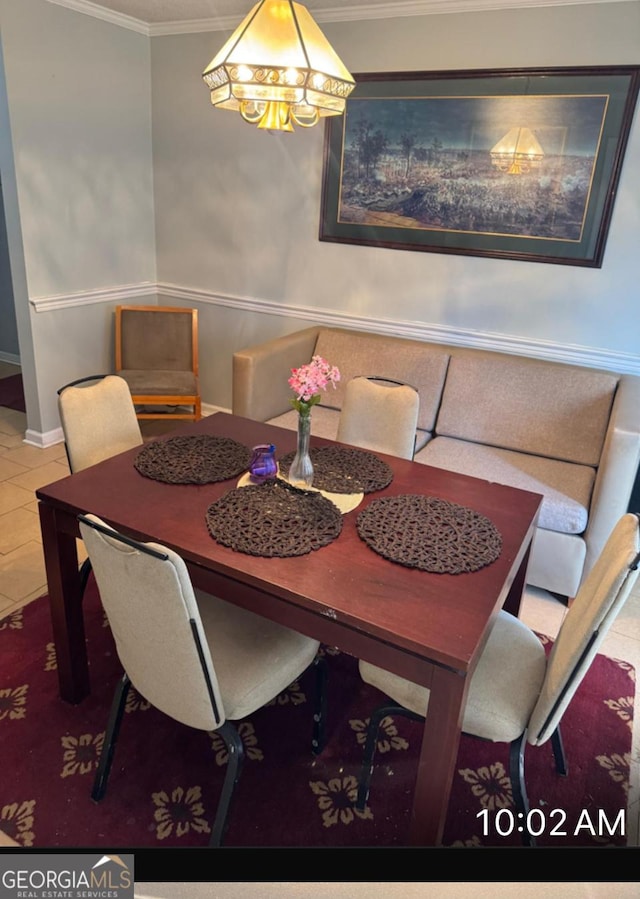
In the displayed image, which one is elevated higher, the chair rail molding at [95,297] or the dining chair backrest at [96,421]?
the chair rail molding at [95,297]

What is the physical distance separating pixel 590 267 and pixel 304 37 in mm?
2005

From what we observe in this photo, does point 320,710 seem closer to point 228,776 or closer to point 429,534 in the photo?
point 228,776

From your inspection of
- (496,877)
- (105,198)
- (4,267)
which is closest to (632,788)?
(496,877)

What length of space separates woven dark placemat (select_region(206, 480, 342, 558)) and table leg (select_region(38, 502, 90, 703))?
46 cm

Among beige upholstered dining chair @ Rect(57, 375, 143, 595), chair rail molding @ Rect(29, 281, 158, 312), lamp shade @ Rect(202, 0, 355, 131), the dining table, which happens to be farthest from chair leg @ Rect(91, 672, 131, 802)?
chair rail molding @ Rect(29, 281, 158, 312)

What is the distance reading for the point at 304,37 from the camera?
1.54m

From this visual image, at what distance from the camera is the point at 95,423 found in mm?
2186

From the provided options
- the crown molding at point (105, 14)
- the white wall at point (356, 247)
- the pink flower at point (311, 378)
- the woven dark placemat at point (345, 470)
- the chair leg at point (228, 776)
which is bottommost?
the chair leg at point (228, 776)

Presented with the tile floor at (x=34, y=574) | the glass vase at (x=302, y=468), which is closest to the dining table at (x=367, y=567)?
the glass vase at (x=302, y=468)

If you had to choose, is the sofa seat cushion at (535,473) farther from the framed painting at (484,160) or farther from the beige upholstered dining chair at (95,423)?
the beige upholstered dining chair at (95,423)

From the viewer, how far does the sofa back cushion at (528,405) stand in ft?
9.61

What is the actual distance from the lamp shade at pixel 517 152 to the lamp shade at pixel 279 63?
166 cm

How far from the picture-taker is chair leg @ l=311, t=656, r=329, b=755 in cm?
185

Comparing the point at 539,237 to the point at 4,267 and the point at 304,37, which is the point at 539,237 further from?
the point at 4,267
